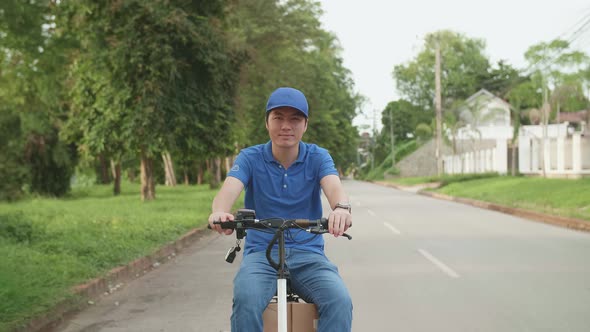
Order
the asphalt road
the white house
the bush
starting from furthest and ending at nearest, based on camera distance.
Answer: the white house → the bush → the asphalt road

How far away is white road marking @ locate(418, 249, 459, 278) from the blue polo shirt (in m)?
5.11

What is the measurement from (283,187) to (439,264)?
241 inches

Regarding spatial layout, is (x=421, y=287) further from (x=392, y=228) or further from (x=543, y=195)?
(x=543, y=195)

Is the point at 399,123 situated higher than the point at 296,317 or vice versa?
the point at 399,123

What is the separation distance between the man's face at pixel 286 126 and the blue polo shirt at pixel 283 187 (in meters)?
0.14

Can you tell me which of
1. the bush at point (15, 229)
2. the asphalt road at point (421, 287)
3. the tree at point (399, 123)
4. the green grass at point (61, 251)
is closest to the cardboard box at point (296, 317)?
the asphalt road at point (421, 287)

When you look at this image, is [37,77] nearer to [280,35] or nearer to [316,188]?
[316,188]

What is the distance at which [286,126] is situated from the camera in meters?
3.53

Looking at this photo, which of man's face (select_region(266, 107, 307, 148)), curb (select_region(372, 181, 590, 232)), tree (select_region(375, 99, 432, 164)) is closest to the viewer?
man's face (select_region(266, 107, 307, 148))

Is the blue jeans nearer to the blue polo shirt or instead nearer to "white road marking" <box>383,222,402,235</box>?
the blue polo shirt

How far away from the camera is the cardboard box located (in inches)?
123

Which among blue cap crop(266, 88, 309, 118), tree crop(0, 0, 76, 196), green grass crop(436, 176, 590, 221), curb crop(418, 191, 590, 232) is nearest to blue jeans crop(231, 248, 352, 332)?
blue cap crop(266, 88, 309, 118)

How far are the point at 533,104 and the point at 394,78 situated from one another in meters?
25.0

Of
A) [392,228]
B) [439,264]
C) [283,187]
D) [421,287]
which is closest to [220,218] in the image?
[283,187]
